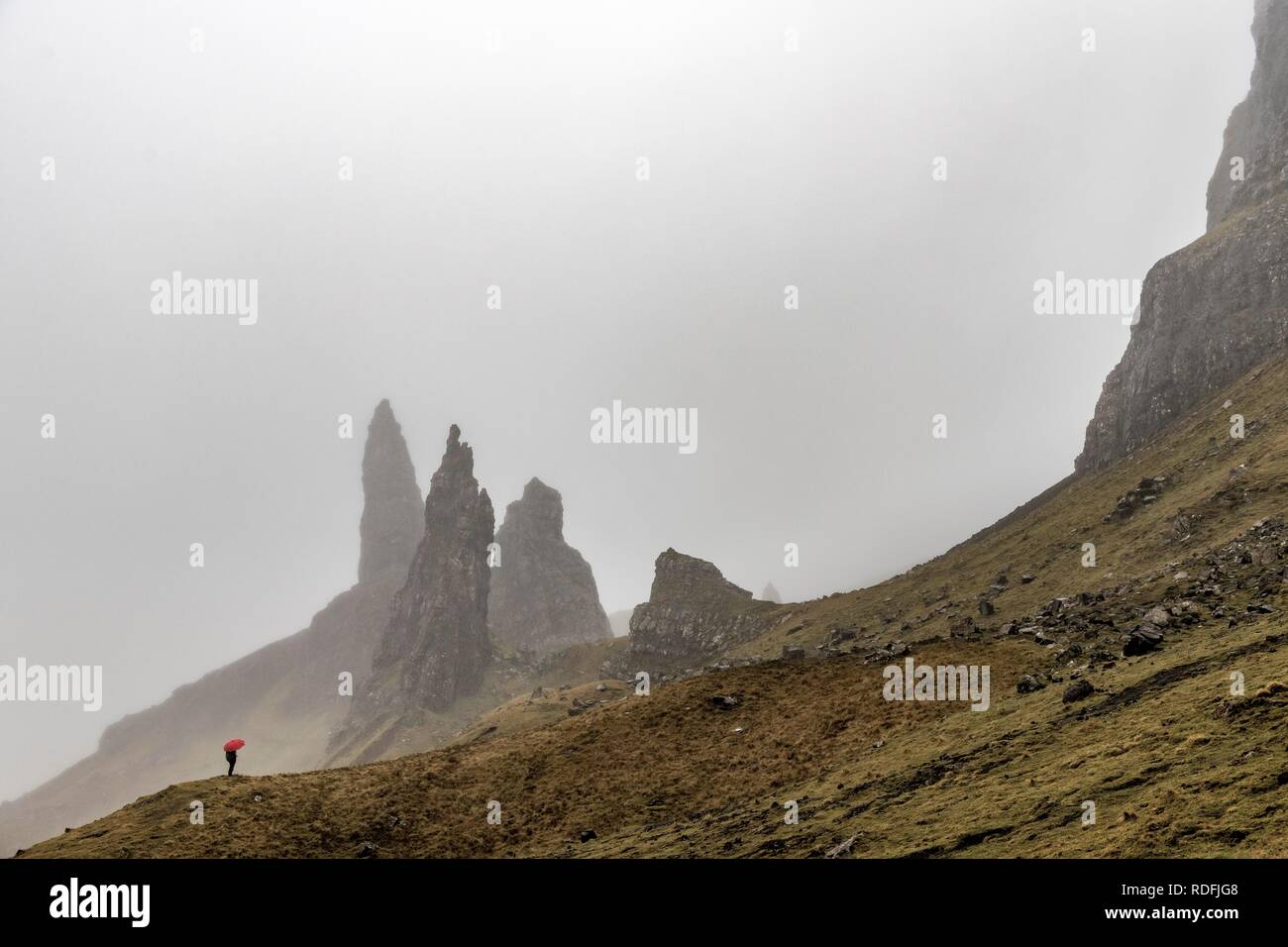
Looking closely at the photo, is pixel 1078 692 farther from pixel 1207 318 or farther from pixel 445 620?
pixel 445 620

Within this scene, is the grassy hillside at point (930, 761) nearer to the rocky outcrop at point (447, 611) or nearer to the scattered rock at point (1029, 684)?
the scattered rock at point (1029, 684)

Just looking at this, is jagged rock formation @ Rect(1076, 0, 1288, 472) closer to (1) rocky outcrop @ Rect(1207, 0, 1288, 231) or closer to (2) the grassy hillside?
(1) rocky outcrop @ Rect(1207, 0, 1288, 231)

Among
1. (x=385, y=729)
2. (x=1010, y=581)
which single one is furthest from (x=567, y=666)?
(x=1010, y=581)

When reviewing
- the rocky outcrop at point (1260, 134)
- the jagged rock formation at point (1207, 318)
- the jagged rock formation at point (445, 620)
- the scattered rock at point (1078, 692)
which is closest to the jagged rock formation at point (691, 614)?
the jagged rock formation at point (1207, 318)

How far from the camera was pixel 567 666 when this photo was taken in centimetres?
15738

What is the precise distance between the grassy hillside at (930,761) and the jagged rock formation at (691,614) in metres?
57.0

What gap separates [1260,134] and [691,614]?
5310 inches

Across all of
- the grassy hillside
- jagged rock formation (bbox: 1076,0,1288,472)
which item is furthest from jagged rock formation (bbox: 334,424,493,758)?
jagged rock formation (bbox: 1076,0,1288,472)
